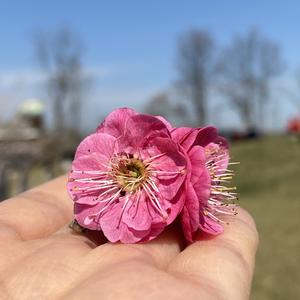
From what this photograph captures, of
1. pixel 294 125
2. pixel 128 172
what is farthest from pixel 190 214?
pixel 294 125

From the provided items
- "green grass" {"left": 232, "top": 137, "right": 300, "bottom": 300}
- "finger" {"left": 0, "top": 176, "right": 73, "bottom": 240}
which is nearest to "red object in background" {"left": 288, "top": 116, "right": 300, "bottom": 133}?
"green grass" {"left": 232, "top": 137, "right": 300, "bottom": 300}

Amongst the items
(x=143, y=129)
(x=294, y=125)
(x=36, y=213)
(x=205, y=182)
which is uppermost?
(x=143, y=129)

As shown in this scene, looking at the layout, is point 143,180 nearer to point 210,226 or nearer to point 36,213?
point 210,226

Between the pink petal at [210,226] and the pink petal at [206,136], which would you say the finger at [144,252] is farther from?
the pink petal at [206,136]

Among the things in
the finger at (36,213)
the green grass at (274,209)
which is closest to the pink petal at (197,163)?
the finger at (36,213)

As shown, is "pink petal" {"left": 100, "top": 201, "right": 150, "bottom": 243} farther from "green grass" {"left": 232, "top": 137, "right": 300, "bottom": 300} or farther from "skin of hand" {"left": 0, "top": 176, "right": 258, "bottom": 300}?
"green grass" {"left": 232, "top": 137, "right": 300, "bottom": 300}

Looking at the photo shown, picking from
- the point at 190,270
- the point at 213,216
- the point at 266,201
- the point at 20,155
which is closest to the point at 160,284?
the point at 190,270
